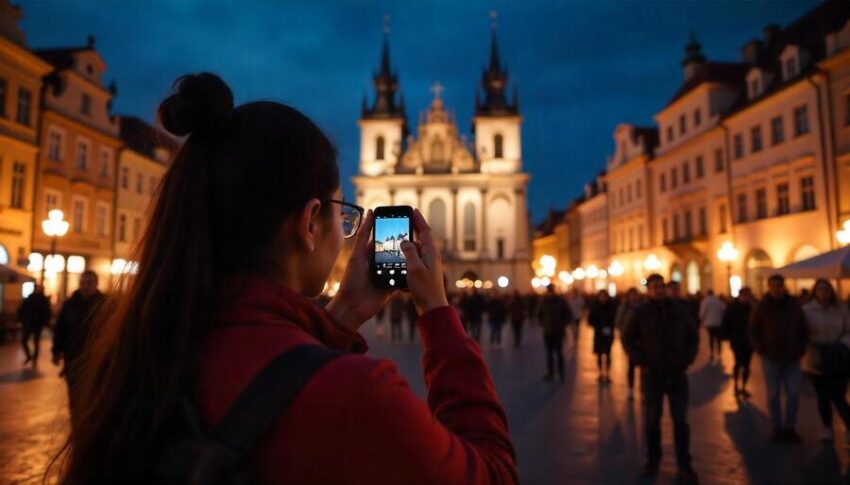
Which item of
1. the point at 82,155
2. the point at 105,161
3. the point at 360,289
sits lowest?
the point at 360,289

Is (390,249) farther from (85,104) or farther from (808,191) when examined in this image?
(85,104)

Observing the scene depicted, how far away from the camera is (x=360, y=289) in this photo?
1.64 meters

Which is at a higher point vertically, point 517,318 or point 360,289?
point 360,289

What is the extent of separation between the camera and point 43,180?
25.9 meters

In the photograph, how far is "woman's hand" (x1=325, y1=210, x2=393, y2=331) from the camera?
5.29ft

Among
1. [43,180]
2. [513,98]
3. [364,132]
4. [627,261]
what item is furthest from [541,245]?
[43,180]

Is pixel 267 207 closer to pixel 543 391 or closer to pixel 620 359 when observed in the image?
pixel 543 391

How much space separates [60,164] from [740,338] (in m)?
28.1

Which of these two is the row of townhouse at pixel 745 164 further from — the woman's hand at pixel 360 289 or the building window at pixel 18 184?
the building window at pixel 18 184

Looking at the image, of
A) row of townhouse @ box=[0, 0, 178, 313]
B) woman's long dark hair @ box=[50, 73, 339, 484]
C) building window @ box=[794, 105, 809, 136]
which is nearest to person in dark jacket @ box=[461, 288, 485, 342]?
row of townhouse @ box=[0, 0, 178, 313]

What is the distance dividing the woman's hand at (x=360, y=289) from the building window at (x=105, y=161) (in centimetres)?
3397

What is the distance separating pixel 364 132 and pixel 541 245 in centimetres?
3633

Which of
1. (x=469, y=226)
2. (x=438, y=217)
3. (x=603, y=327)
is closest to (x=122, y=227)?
(x=603, y=327)

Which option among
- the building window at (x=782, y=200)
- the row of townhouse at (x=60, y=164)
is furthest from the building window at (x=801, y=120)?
the row of townhouse at (x=60, y=164)
